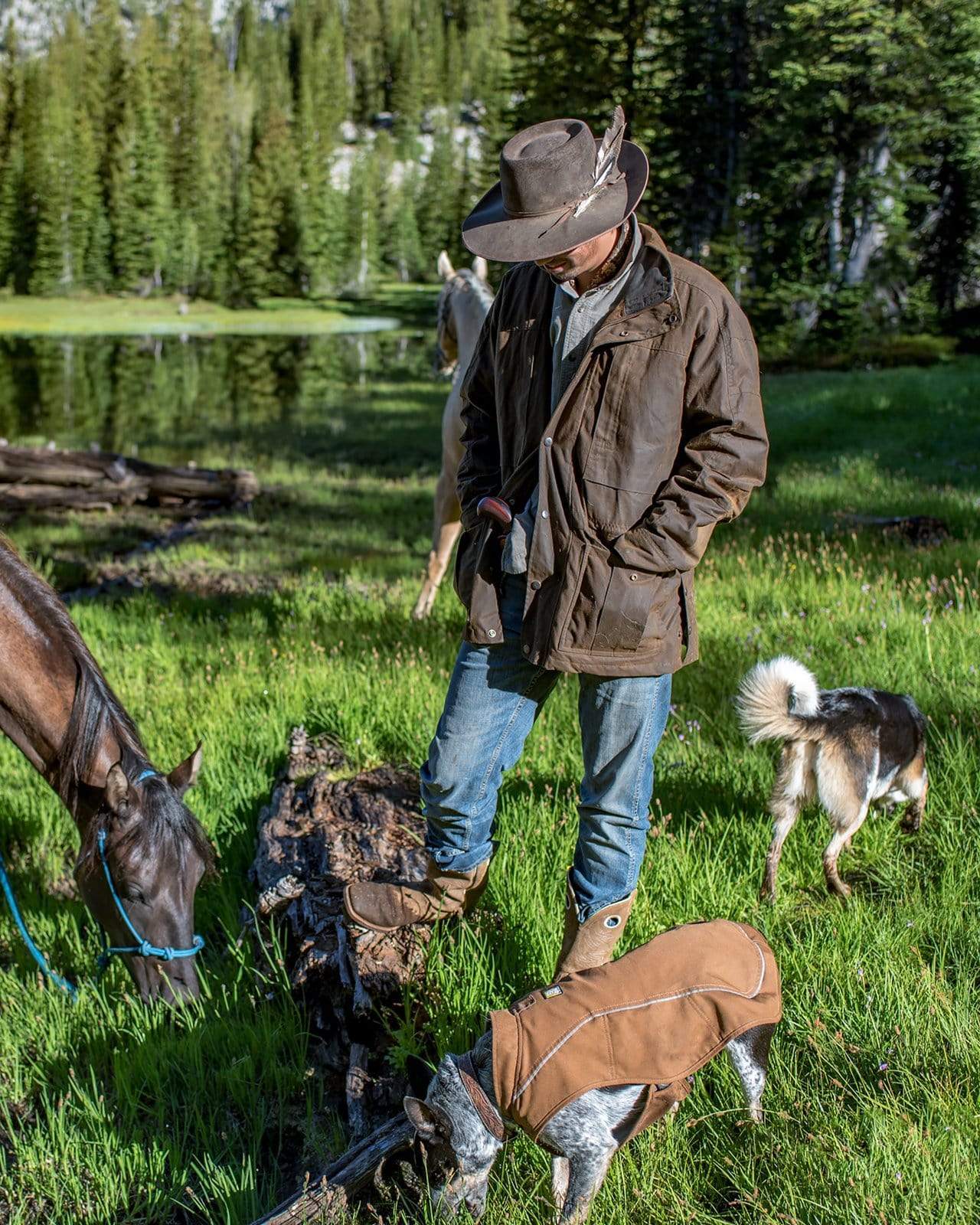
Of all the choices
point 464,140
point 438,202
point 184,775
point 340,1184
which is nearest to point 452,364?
point 184,775

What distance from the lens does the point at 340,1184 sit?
2.81m

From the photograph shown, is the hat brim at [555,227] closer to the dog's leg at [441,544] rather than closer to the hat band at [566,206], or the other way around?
the hat band at [566,206]

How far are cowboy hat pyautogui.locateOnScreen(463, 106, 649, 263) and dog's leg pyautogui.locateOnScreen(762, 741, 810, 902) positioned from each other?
2.22 metres

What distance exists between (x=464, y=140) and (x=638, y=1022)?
10283cm

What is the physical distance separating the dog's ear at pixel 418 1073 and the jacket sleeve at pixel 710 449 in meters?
1.61

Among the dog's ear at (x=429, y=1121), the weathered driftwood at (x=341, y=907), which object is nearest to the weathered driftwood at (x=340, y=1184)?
the weathered driftwood at (x=341, y=907)

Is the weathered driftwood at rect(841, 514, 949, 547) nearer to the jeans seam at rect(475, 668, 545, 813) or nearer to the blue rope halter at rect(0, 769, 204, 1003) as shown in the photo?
the jeans seam at rect(475, 668, 545, 813)

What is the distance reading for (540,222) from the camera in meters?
2.97

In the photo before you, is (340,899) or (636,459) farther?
(340,899)

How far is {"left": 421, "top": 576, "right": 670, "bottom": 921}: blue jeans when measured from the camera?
3.25 meters

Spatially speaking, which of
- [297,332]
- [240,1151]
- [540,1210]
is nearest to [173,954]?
[240,1151]

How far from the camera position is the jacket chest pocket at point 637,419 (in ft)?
9.86

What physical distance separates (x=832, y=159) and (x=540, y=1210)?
3021 cm

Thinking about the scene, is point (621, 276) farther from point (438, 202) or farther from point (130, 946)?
point (438, 202)
